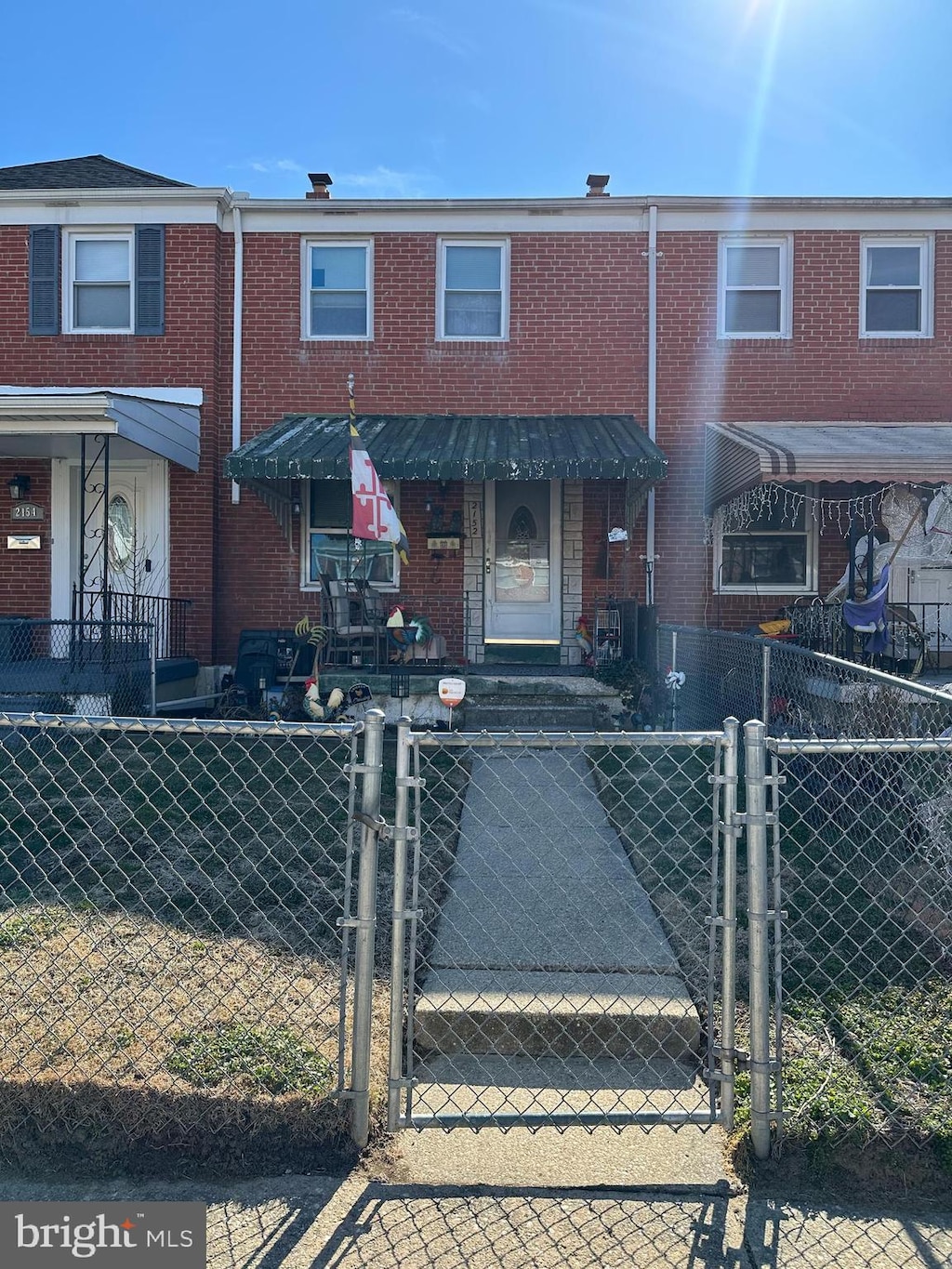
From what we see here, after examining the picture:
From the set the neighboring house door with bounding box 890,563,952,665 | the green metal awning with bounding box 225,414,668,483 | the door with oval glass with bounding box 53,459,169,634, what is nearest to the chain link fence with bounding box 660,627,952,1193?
the green metal awning with bounding box 225,414,668,483

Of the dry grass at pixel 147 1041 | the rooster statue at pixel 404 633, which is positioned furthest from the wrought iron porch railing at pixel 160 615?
the dry grass at pixel 147 1041

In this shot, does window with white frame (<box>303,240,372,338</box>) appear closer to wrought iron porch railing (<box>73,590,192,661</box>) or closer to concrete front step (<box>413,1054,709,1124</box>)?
wrought iron porch railing (<box>73,590,192,661</box>)

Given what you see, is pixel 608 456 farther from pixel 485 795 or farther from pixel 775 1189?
pixel 775 1189

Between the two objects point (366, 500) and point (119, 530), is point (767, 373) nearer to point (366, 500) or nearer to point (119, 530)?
point (366, 500)

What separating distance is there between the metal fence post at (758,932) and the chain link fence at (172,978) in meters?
1.27

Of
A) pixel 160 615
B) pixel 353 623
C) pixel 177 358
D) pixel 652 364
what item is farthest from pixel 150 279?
pixel 652 364

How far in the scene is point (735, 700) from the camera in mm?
7340

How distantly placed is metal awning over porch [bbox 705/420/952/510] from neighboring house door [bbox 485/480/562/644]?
6.47 ft

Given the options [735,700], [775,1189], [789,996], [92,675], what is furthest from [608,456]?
[775,1189]

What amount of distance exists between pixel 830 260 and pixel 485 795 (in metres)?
8.36

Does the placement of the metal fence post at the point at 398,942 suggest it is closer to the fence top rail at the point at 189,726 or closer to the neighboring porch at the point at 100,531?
the fence top rail at the point at 189,726

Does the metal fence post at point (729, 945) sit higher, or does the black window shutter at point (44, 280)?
the black window shutter at point (44, 280)

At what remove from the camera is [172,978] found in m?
4.01

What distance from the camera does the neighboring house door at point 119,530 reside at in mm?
11312
